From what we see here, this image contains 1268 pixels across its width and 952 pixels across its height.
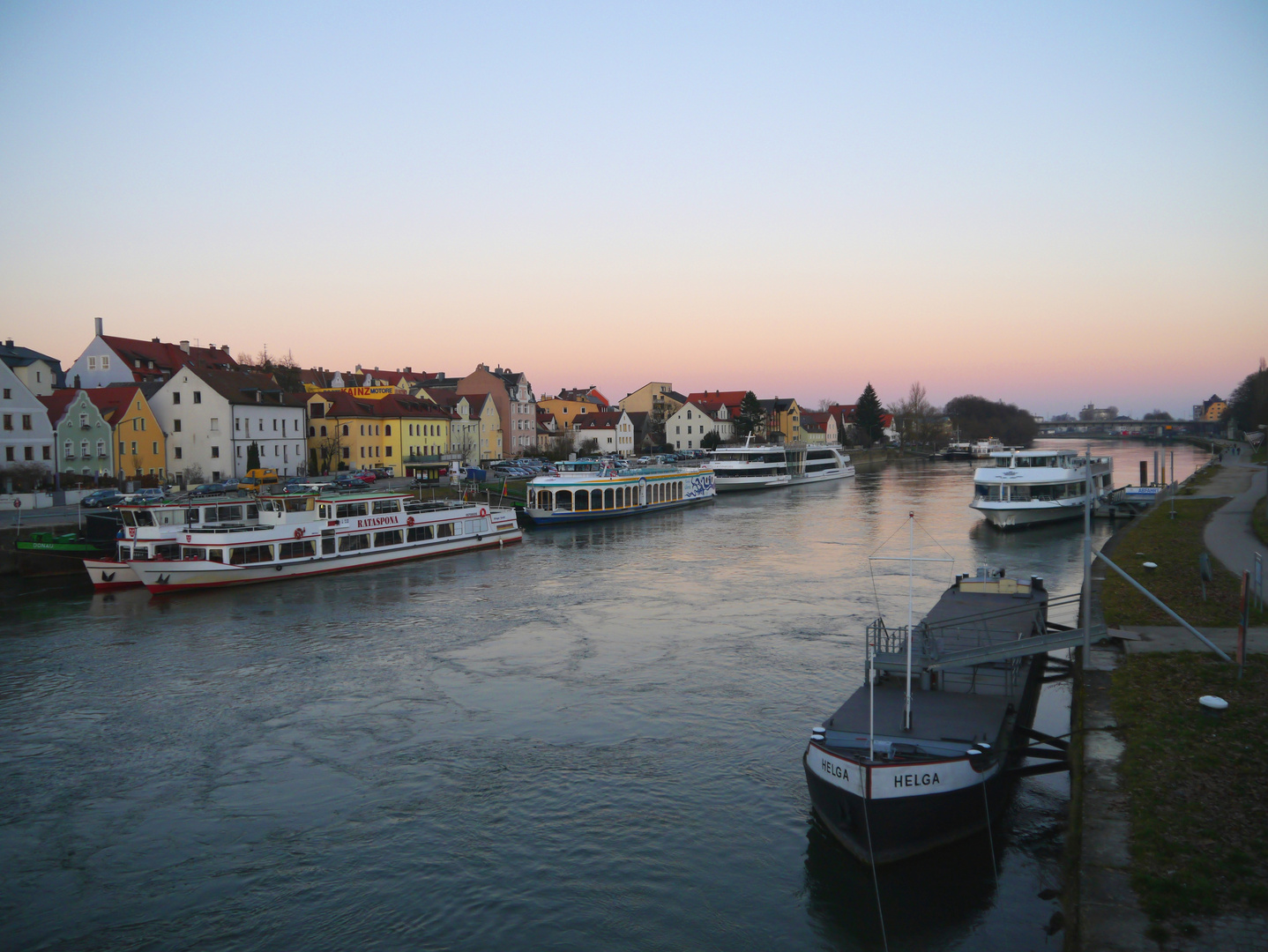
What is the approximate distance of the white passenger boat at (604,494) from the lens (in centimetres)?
5828

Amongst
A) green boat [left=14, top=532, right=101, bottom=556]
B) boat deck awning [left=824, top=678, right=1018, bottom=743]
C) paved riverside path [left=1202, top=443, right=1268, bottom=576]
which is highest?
green boat [left=14, top=532, right=101, bottom=556]

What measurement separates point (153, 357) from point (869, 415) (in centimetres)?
11410

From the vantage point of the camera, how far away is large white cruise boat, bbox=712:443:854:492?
279 ft

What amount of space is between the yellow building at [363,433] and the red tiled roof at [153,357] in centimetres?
1126

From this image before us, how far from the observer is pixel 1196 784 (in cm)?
1165

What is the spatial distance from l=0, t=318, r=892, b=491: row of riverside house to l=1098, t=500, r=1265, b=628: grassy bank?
5380 cm

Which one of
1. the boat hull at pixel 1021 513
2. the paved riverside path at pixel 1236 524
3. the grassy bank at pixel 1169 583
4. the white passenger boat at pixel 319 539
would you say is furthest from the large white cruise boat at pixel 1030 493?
the white passenger boat at pixel 319 539

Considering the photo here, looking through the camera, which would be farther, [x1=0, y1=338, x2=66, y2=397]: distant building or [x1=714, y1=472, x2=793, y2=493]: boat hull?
[x1=714, y1=472, x2=793, y2=493]: boat hull

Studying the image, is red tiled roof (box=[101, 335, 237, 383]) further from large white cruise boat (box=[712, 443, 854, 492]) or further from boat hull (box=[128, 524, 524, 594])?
large white cruise boat (box=[712, 443, 854, 492])

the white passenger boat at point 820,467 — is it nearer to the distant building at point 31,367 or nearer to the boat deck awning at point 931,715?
the distant building at point 31,367

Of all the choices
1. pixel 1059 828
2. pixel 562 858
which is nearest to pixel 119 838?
pixel 562 858

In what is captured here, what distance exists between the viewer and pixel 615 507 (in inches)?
2402

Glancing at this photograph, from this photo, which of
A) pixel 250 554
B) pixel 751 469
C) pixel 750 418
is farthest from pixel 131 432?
pixel 750 418

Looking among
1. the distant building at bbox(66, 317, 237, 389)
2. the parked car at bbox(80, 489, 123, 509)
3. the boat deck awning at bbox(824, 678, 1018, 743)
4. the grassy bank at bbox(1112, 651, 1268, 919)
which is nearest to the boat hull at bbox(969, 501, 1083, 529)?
the grassy bank at bbox(1112, 651, 1268, 919)
